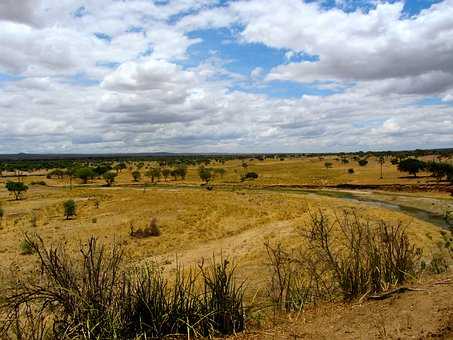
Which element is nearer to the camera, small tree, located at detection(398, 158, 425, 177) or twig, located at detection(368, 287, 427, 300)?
twig, located at detection(368, 287, 427, 300)

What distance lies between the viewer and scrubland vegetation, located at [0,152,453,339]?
8.09 metres

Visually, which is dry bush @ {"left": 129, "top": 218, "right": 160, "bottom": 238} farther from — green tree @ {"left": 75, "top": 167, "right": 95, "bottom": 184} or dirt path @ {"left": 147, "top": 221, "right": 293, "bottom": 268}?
green tree @ {"left": 75, "top": 167, "right": 95, "bottom": 184}

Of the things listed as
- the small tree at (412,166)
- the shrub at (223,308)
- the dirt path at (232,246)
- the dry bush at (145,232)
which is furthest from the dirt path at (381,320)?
the small tree at (412,166)

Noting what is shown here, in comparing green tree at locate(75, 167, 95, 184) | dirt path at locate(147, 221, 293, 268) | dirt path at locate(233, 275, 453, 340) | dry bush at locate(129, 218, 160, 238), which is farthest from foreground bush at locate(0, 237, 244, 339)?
green tree at locate(75, 167, 95, 184)

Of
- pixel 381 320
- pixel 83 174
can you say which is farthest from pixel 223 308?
pixel 83 174

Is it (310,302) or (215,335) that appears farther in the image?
(310,302)

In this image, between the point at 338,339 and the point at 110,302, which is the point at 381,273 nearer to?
the point at 338,339

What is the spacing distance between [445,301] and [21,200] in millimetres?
69422

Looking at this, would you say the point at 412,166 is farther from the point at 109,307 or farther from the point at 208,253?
the point at 109,307

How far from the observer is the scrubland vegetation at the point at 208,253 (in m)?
8.09

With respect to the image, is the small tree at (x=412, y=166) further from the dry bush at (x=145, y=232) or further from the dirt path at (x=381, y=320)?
the dirt path at (x=381, y=320)

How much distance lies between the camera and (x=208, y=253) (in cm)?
2964

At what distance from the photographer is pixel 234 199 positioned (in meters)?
61.5

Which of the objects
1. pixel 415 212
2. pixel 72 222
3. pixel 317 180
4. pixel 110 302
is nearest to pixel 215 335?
pixel 110 302
